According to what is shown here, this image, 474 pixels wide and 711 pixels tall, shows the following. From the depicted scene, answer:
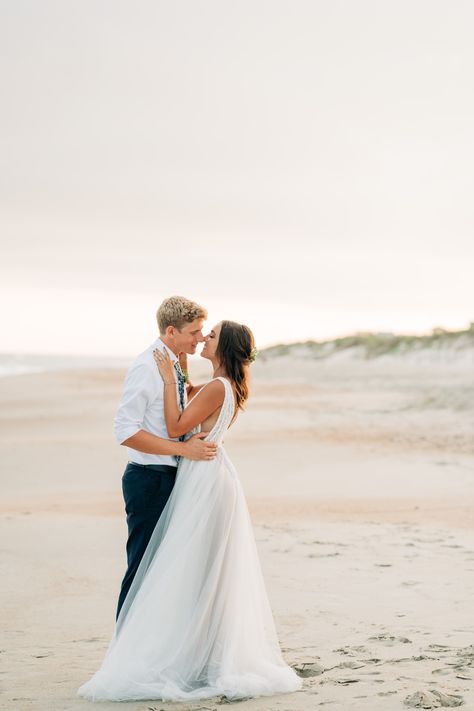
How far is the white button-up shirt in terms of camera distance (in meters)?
5.38

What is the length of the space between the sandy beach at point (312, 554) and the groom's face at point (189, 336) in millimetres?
1956

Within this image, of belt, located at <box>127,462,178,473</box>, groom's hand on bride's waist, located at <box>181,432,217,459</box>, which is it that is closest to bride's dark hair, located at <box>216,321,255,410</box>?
groom's hand on bride's waist, located at <box>181,432,217,459</box>

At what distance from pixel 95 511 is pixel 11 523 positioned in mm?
1368

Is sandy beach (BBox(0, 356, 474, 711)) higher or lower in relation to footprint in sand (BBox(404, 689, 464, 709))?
lower

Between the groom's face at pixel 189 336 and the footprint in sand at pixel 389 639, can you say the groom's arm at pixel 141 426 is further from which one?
the footprint in sand at pixel 389 639

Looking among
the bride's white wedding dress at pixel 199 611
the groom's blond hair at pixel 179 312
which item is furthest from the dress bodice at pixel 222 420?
the groom's blond hair at pixel 179 312

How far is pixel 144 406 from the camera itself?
5.45 metres

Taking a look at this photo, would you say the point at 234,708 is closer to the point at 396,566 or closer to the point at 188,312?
the point at 188,312

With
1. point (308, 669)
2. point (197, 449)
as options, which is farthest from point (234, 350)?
point (308, 669)

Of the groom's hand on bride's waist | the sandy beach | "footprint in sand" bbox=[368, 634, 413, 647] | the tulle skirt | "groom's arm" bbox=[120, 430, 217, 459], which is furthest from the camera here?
"footprint in sand" bbox=[368, 634, 413, 647]

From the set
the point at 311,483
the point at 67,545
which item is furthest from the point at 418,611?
the point at 311,483

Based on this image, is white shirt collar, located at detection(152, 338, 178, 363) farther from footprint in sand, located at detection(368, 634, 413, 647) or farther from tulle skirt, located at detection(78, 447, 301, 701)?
footprint in sand, located at detection(368, 634, 413, 647)

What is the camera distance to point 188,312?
17.9 ft

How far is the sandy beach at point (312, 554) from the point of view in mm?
5594
